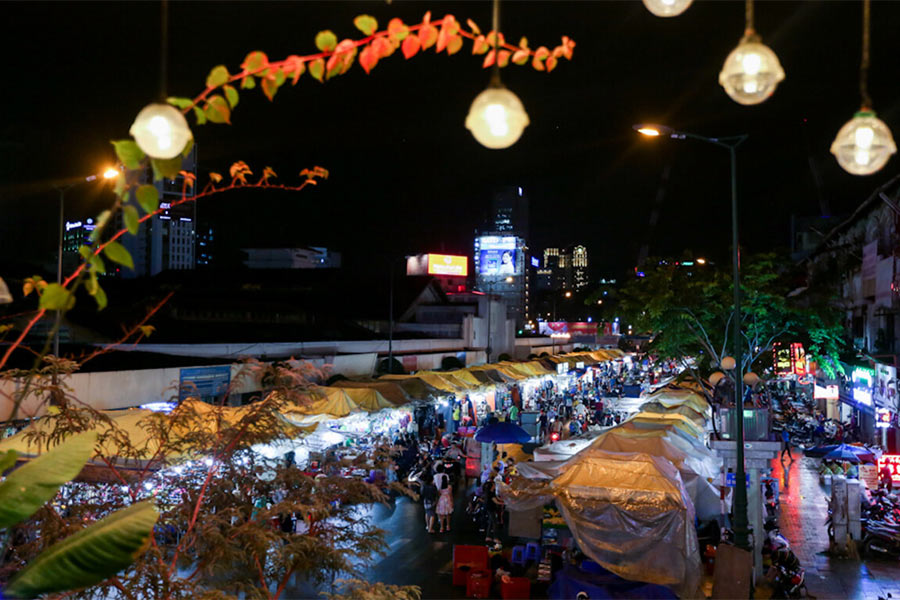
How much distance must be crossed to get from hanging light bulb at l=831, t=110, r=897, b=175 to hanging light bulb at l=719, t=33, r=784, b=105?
0.52 meters

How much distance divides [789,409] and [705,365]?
14.1 meters

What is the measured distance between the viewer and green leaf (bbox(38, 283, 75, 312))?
8.41 ft

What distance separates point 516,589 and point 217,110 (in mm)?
11470

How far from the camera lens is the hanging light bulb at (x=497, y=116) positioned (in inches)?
111

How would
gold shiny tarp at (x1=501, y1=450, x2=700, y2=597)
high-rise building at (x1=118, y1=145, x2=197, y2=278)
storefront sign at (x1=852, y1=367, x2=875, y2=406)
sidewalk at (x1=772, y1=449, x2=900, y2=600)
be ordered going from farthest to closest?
high-rise building at (x1=118, y1=145, x2=197, y2=278) → storefront sign at (x1=852, y1=367, x2=875, y2=406) → sidewalk at (x1=772, y1=449, x2=900, y2=600) → gold shiny tarp at (x1=501, y1=450, x2=700, y2=597)

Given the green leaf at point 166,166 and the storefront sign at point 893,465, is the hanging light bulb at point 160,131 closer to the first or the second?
the green leaf at point 166,166

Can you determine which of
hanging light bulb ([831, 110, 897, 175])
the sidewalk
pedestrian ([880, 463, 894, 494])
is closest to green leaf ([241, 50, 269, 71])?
hanging light bulb ([831, 110, 897, 175])

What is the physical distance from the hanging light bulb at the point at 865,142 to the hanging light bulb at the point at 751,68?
1.73 ft

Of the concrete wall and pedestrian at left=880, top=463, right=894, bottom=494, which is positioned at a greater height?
the concrete wall

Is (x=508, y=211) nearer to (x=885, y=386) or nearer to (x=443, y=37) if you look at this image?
(x=885, y=386)

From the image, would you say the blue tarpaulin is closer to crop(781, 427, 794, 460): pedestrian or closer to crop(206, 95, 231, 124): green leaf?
crop(206, 95, 231, 124): green leaf

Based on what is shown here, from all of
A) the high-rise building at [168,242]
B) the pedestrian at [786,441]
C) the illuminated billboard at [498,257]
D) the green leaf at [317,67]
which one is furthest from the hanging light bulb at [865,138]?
the illuminated billboard at [498,257]

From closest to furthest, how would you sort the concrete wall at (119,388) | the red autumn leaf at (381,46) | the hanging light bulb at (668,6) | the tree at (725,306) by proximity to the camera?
the red autumn leaf at (381,46) < the hanging light bulb at (668,6) < the concrete wall at (119,388) < the tree at (725,306)

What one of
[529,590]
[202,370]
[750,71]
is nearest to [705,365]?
[529,590]
